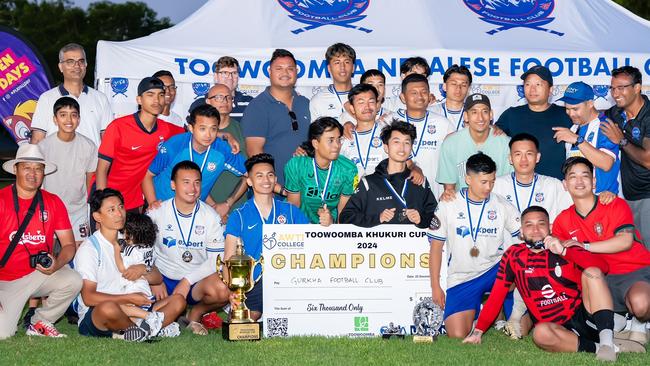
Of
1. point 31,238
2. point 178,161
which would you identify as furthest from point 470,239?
point 31,238

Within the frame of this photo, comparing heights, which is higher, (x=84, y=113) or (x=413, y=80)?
(x=413, y=80)

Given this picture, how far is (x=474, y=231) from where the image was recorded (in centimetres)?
748

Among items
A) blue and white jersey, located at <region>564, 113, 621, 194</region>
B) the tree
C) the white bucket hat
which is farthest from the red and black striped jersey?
the tree

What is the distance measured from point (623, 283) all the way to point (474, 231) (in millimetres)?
1259

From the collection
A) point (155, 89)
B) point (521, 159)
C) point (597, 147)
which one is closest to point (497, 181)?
point (521, 159)

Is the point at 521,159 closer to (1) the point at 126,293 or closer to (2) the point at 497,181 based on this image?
(2) the point at 497,181

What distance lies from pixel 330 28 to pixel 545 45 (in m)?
2.70

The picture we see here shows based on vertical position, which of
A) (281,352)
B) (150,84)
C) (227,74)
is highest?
(227,74)

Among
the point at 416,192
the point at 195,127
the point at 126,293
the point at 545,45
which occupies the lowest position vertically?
the point at 126,293

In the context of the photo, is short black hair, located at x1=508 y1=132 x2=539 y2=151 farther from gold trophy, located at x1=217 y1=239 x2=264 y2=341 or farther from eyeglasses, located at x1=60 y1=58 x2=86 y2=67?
eyeglasses, located at x1=60 y1=58 x2=86 y2=67

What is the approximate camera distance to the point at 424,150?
8320 millimetres

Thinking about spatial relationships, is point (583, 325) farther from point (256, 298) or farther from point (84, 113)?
point (84, 113)

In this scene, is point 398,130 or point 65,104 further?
point 65,104

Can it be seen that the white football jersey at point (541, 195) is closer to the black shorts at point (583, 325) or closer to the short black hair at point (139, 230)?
the black shorts at point (583, 325)
